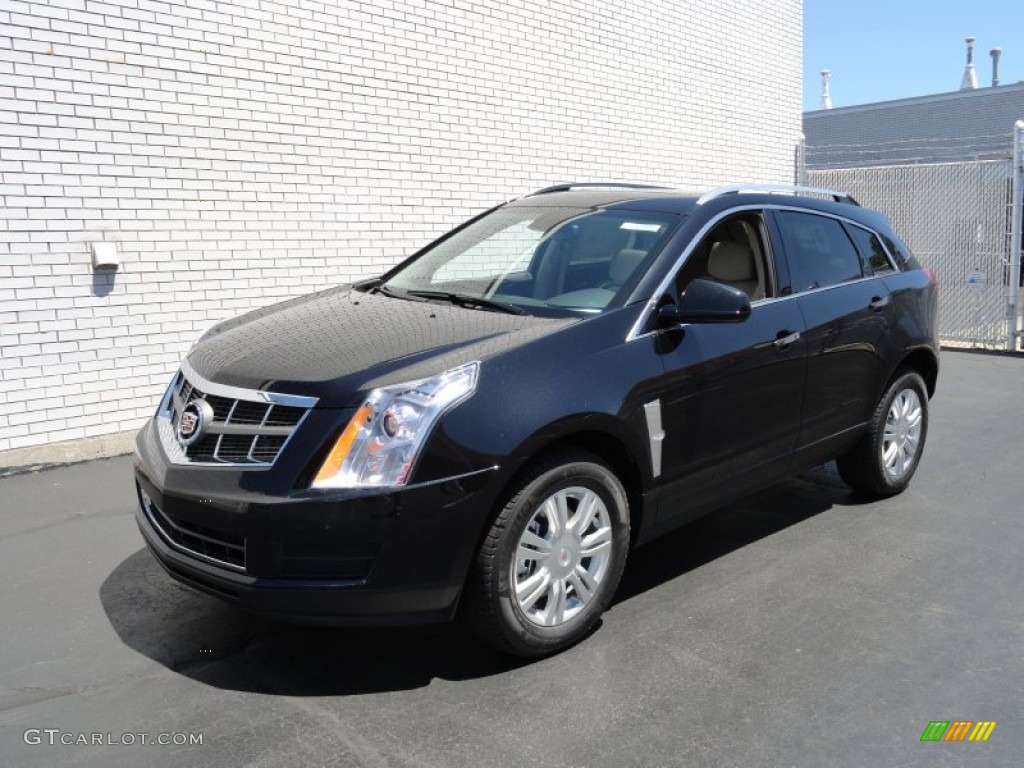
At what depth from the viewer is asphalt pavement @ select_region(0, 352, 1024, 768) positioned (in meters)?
3.05

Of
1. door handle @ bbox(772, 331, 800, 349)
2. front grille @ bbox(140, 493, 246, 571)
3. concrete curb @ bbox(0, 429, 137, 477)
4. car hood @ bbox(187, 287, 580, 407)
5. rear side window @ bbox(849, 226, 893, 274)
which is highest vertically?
rear side window @ bbox(849, 226, 893, 274)

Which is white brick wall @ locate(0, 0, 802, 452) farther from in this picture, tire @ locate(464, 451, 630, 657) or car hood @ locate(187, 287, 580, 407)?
tire @ locate(464, 451, 630, 657)

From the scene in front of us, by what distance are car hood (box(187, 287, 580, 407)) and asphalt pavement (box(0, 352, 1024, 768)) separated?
3.52ft

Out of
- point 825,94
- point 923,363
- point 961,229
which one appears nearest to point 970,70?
point 825,94

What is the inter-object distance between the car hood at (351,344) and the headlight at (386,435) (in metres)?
0.06

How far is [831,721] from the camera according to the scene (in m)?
3.20

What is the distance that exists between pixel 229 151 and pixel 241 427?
4252 mm

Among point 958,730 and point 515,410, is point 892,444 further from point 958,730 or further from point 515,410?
point 515,410

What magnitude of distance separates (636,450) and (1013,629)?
1720 millimetres

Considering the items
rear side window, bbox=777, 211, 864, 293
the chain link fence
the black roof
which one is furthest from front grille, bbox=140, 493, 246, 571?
the chain link fence

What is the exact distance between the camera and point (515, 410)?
337cm

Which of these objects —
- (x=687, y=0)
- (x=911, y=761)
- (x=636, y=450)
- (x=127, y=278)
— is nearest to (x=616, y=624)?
(x=636, y=450)

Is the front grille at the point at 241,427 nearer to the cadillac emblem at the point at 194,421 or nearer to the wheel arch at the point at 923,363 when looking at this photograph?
the cadillac emblem at the point at 194,421

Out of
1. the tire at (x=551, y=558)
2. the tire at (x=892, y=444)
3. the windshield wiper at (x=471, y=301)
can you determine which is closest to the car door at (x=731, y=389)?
the tire at (x=551, y=558)
